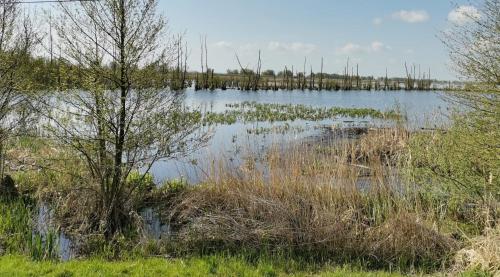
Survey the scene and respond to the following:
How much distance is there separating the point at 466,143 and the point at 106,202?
5.42m

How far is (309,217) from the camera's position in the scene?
717 cm

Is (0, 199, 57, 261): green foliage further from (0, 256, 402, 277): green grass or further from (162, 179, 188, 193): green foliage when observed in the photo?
(162, 179, 188, 193): green foliage

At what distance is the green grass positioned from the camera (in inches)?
203

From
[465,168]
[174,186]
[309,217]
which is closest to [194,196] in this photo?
[174,186]

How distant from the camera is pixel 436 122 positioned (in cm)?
1035

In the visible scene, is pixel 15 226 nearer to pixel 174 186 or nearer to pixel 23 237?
pixel 23 237

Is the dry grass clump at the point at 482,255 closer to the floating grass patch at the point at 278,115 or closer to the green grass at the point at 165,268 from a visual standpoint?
the green grass at the point at 165,268

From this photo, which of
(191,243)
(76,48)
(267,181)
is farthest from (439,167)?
(76,48)

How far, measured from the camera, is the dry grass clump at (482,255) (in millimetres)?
5555

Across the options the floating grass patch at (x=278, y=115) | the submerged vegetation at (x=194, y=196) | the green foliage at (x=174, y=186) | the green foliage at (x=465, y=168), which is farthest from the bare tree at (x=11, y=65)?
the floating grass patch at (x=278, y=115)

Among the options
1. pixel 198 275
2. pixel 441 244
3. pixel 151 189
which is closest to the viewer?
pixel 198 275

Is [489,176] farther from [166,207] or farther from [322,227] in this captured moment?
[166,207]

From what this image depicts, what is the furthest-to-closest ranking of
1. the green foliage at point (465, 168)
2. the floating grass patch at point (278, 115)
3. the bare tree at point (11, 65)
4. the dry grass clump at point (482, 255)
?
the floating grass patch at point (278, 115) → the bare tree at point (11, 65) → the green foliage at point (465, 168) → the dry grass clump at point (482, 255)

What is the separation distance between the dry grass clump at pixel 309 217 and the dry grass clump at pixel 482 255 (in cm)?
26
